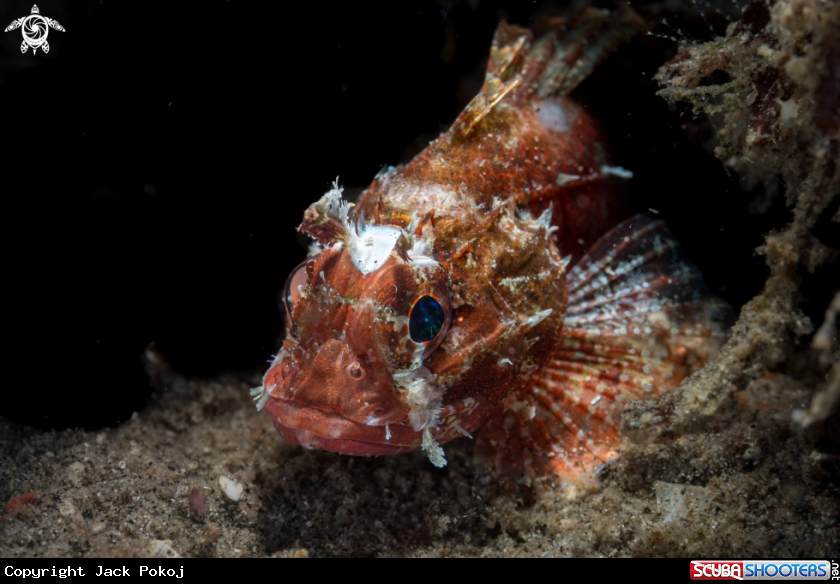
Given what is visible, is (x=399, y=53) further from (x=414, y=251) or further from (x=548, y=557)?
(x=548, y=557)

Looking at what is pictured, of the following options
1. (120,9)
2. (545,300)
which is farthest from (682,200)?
(120,9)

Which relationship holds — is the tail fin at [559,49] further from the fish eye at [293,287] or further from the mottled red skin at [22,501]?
the mottled red skin at [22,501]

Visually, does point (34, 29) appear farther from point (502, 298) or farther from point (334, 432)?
point (502, 298)

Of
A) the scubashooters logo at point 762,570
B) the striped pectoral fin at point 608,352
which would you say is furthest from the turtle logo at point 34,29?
the scubashooters logo at point 762,570

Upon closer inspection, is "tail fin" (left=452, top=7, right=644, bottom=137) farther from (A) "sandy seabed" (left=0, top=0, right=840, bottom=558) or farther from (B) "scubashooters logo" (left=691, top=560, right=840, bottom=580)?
(B) "scubashooters logo" (left=691, top=560, right=840, bottom=580)

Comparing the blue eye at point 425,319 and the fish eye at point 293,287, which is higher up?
the fish eye at point 293,287

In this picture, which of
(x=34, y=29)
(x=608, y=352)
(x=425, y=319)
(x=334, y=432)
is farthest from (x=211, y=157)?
(x=608, y=352)

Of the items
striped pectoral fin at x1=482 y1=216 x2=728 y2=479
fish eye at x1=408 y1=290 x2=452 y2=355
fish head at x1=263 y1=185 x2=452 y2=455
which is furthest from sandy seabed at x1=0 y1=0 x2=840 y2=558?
fish eye at x1=408 y1=290 x2=452 y2=355
